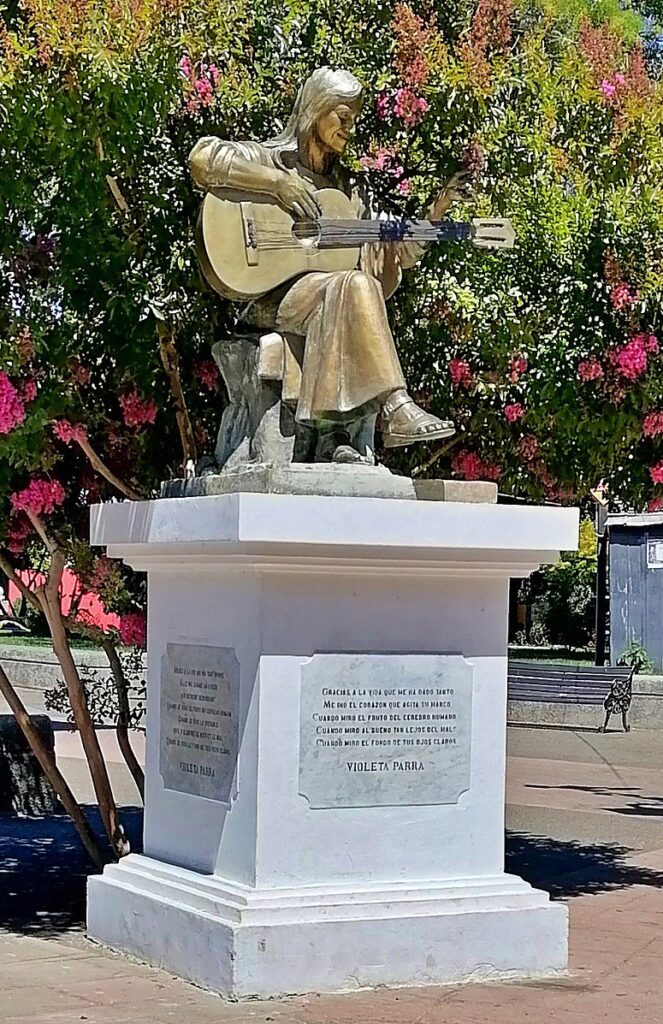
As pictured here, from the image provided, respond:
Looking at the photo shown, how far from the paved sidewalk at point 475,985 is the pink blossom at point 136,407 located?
8.32 ft

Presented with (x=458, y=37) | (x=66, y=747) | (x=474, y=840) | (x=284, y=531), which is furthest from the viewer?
(x=66, y=747)

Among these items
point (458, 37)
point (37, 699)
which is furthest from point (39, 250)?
point (37, 699)

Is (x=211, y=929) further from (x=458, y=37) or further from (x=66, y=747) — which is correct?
(x=66, y=747)

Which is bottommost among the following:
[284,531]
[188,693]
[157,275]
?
[188,693]

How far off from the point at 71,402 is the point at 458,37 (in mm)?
2725

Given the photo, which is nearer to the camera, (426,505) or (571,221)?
(426,505)

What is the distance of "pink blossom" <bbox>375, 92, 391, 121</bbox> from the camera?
8616mm

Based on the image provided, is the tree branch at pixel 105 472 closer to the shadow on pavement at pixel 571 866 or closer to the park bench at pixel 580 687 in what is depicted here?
the shadow on pavement at pixel 571 866

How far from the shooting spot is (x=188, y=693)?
7.40 m

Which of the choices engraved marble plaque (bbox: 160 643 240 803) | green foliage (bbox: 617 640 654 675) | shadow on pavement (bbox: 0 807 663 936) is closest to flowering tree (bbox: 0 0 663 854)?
engraved marble plaque (bbox: 160 643 240 803)

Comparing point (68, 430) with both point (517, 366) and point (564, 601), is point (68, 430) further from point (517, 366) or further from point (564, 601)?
point (564, 601)

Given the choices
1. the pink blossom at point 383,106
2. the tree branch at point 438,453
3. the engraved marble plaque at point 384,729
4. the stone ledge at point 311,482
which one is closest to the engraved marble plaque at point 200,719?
the engraved marble plaque at point 384,729

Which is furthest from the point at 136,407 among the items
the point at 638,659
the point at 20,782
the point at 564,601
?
the point at 564,601

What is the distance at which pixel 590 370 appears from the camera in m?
8.50
